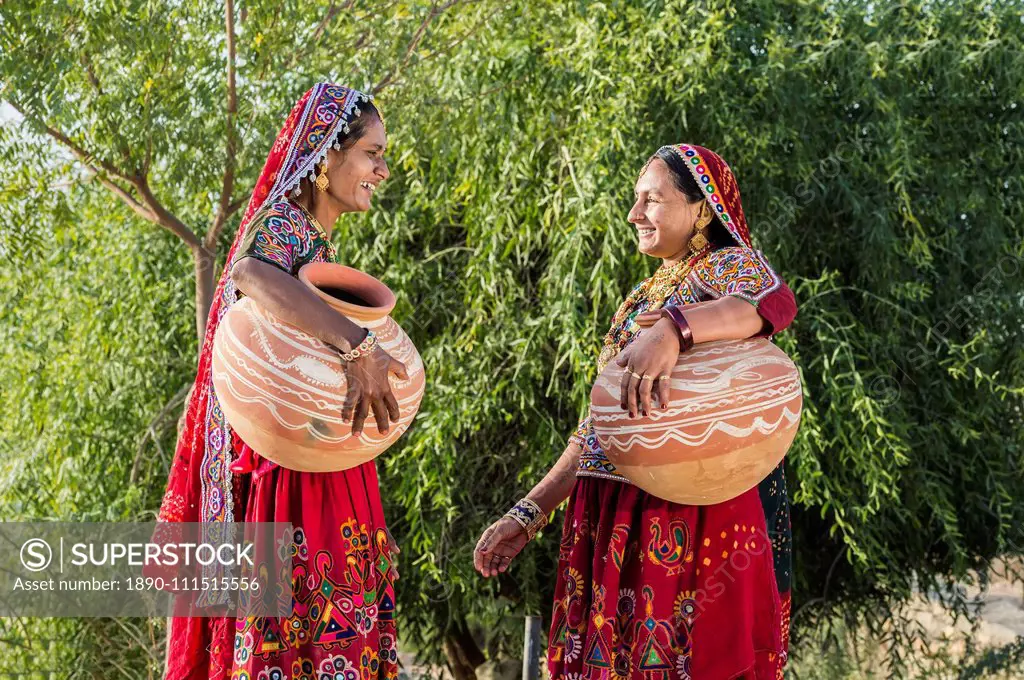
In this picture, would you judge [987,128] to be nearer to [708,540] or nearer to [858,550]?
[858,550]

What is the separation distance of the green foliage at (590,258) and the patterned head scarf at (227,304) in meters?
1.63

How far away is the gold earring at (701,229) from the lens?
7.83 feet

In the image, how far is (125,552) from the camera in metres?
4.69

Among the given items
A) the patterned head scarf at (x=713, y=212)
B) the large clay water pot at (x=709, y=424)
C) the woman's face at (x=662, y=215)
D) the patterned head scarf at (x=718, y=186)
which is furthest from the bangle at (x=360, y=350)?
the patterned head scarf at (x=718, y=186)

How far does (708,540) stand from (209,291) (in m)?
2.25

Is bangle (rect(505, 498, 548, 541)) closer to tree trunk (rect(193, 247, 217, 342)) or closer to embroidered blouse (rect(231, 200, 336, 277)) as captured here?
embroidered blouse (rect(231, 200, 336, 277))

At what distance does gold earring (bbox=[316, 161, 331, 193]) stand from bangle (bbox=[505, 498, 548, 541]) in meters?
0.86

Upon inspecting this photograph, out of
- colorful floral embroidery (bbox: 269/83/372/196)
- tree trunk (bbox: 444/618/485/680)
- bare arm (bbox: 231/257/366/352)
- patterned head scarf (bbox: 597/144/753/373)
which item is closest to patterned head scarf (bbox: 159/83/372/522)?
colorful floral embroidery (bbox: 269/83/372/196)

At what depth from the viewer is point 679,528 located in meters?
2.26

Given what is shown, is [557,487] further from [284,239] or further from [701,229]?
[284,239]

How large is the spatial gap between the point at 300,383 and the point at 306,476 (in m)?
0.27

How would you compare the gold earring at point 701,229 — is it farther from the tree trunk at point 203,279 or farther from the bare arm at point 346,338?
the tree trunk at point 203,279

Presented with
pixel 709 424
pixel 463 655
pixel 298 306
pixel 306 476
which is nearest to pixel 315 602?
pixel 306 476

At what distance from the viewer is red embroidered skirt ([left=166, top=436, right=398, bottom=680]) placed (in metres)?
2.05
